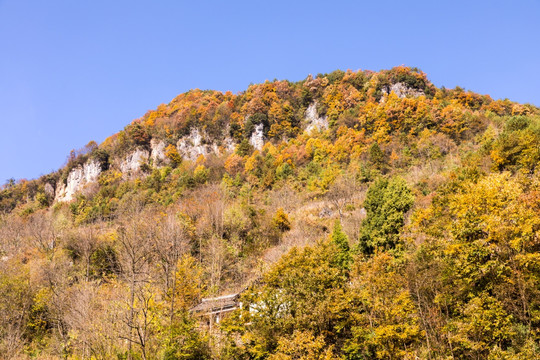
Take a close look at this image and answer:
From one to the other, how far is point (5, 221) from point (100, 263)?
727 inches

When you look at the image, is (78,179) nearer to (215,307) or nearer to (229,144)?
(229,144)

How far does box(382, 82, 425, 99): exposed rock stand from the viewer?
191ft

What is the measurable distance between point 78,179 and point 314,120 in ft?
167

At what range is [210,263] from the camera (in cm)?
2966

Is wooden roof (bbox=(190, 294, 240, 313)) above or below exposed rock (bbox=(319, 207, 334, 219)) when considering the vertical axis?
below

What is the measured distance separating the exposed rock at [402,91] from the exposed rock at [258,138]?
23.8 metres

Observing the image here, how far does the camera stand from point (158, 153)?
68.5 meters

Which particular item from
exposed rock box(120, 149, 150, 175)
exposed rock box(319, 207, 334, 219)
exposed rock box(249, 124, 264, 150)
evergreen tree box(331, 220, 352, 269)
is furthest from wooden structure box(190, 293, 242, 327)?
exposed rock box(120, 149, 150, 175)

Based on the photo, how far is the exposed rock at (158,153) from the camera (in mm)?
66875

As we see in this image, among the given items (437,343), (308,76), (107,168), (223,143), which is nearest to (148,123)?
(107,168)

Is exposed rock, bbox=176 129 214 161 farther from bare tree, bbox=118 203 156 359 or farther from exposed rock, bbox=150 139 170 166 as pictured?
bare tree, bbox=118 203 156 359

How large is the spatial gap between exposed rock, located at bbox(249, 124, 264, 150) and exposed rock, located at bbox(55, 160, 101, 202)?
1311 inches

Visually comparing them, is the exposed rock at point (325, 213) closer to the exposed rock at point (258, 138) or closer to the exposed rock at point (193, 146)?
the exposed rock at point (258, 138)

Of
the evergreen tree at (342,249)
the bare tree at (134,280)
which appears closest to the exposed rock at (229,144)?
the evergreen tree at (342,249)
